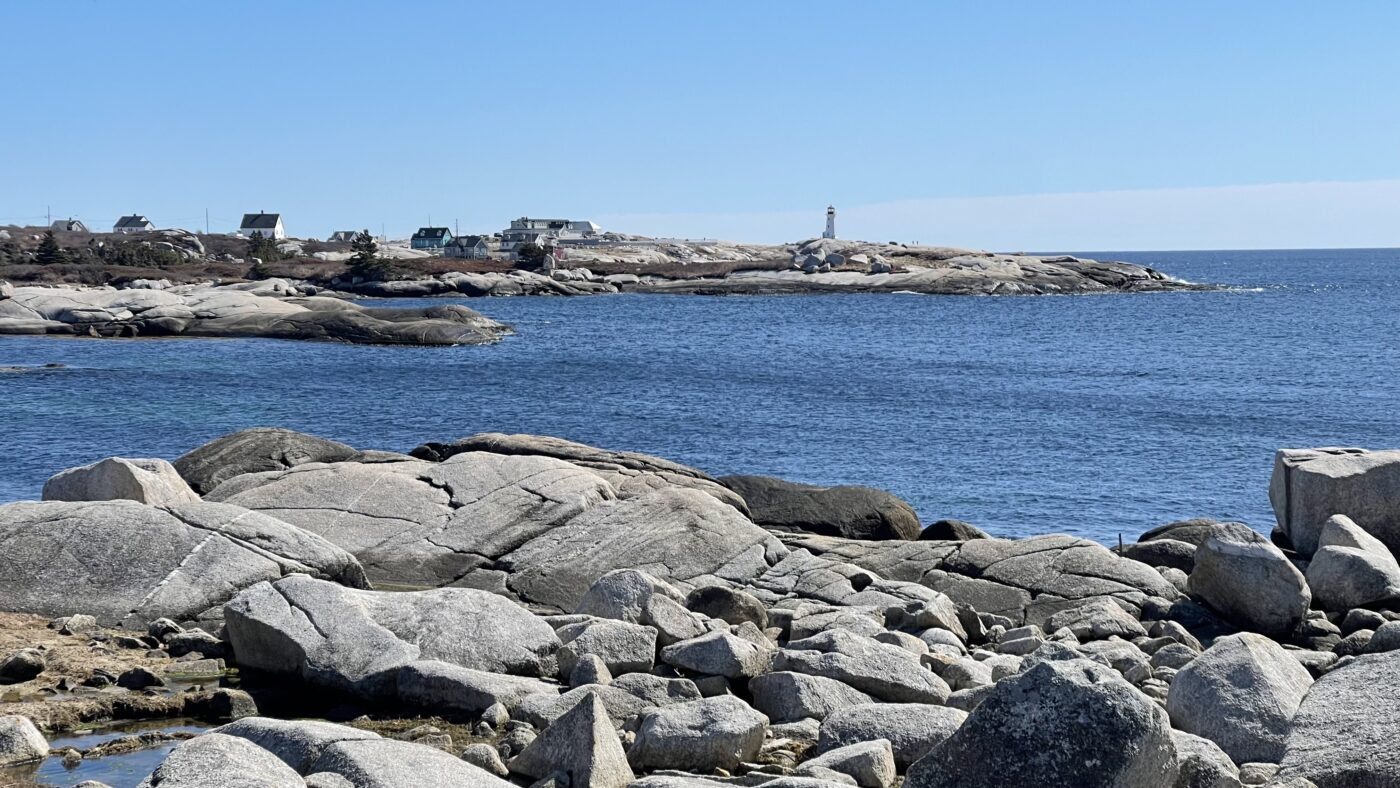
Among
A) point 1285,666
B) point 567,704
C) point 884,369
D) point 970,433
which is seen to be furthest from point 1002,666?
point 884,369

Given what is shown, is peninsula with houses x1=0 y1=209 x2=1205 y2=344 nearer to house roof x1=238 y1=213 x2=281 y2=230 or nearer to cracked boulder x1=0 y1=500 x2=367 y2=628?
house roof x1=238 y1=213 x2=281 y2=230

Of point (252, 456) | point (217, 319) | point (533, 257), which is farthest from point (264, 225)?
point (252, 456)

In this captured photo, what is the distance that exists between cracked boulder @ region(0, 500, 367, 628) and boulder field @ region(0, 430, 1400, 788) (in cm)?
3

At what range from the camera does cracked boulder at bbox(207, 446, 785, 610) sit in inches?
696

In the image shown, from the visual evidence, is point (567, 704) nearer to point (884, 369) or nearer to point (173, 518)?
point (173, 518)

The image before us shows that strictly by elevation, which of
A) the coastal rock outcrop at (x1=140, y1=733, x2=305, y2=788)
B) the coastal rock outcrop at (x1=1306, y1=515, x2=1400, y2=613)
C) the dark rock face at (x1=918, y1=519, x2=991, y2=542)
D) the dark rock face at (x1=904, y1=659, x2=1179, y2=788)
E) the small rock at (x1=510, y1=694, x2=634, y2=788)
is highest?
the dark rock face at (x1=904, y1=659, x2=1179, y2=788)

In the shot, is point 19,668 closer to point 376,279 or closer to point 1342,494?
point 1342,494

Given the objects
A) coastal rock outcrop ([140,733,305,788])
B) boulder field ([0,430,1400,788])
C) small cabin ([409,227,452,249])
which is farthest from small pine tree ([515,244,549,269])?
coastal rock outcrop ([140,733,305,788])

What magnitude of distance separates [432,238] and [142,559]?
161 meters

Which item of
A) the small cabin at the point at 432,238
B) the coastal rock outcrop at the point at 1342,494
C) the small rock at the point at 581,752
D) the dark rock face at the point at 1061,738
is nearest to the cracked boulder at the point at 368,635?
the small rock at the point at 581,752

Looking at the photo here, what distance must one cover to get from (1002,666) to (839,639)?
5.51ft

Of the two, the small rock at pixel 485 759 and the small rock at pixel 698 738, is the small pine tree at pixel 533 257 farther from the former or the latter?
the small rock at pixel 485 759

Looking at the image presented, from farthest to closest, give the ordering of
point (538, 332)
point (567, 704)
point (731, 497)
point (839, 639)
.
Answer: point (538, 332) < point (731, 497) < point (839, 639) < point (567, 704)

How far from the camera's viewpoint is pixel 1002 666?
42.3 feet
